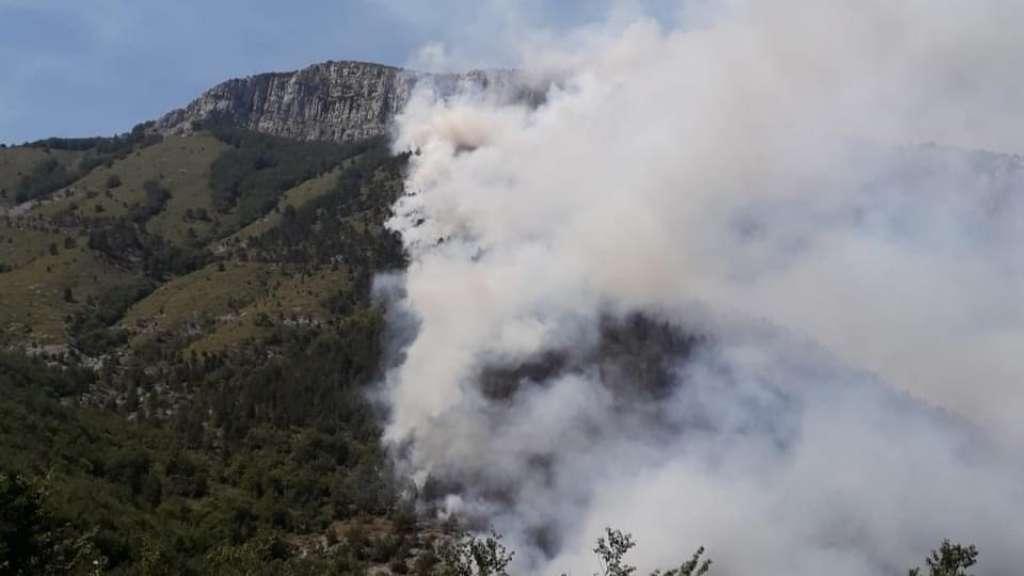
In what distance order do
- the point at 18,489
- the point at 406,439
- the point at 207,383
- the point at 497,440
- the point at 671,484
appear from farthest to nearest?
the point at 207,383, the point at 406,439, the point at 497,440, the point at 671,484, the point at 18,489

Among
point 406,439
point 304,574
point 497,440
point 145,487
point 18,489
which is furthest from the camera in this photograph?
point 406,439

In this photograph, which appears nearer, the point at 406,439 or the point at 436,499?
the point at 436,499

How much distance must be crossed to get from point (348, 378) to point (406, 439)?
108 ft

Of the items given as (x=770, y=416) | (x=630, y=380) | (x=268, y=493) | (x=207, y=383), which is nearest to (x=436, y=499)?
(x=268, y=493)

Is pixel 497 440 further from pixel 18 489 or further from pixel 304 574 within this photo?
pixel 18 489

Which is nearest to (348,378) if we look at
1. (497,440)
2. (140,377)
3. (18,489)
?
(140,377)

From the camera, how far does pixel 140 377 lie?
189 m

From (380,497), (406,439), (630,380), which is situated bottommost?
(380,497)

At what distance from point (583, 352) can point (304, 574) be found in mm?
73537

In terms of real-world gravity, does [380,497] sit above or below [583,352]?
below

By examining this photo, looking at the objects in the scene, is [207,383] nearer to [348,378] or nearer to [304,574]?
[348,378]

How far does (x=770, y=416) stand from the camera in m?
140

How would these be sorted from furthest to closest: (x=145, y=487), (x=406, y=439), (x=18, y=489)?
(x=406, y=439)
(x=145, y=487)
(x=18, y=489)

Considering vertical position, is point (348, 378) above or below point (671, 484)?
above
